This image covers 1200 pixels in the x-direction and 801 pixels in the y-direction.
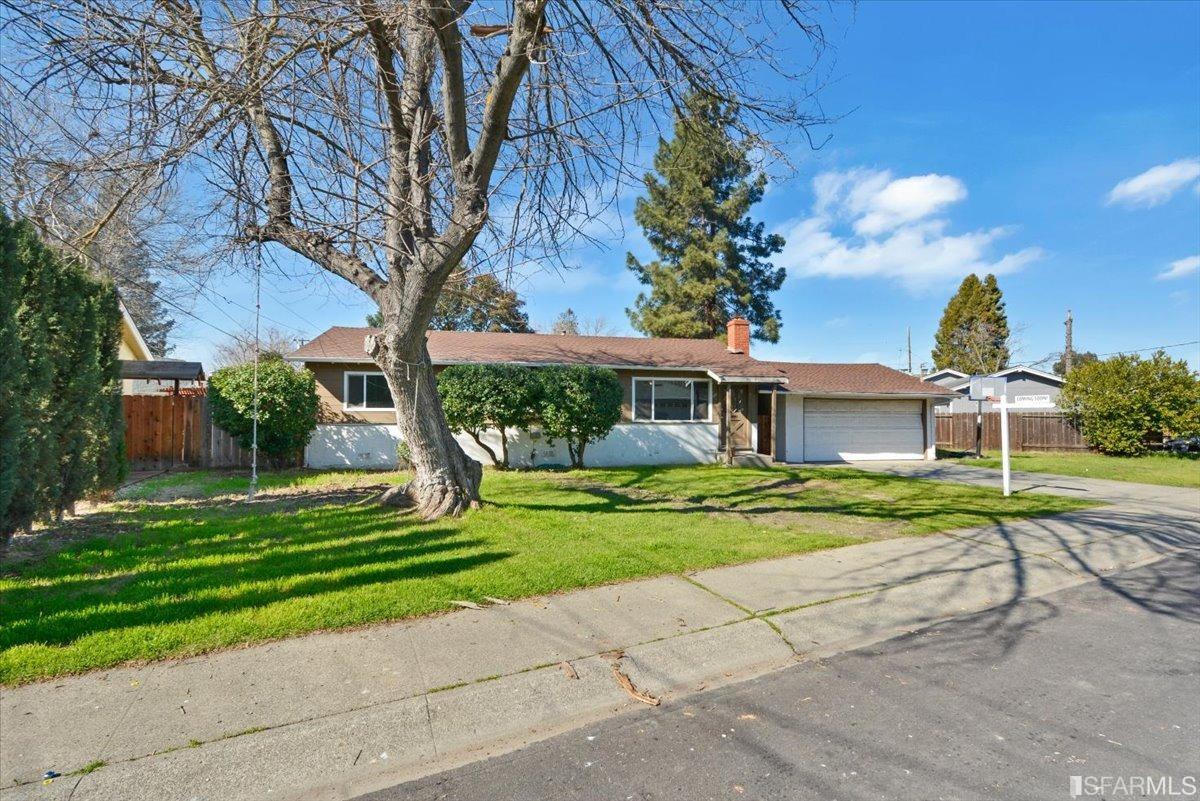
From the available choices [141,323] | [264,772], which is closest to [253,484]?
[264,772]

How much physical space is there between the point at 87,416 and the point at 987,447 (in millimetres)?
28561

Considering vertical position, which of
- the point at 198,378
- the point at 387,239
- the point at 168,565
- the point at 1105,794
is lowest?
the point at 1105,794

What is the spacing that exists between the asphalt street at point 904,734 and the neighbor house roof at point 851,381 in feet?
47.4

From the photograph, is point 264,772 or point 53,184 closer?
point 264,772

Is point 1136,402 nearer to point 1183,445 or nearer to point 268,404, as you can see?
point 1183,445

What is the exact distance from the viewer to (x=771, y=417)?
18.4 meters

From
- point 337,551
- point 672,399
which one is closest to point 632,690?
point 337,551

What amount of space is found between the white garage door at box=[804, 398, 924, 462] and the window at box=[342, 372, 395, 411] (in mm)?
13100

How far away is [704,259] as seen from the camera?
96.3ft

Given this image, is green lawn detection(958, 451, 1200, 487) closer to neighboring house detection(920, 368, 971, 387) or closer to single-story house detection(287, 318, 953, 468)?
single-story house detection(287, 318, 953, 468)

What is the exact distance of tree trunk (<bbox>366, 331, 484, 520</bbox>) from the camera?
7.31 meters

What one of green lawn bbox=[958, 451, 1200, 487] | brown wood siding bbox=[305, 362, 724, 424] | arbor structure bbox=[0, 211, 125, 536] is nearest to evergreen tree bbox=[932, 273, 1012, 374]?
green lawn bbox=[958, 451, 1200, 487]

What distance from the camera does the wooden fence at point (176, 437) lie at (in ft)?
44.7

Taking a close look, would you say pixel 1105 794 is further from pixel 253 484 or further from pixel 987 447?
pixel 987 447
